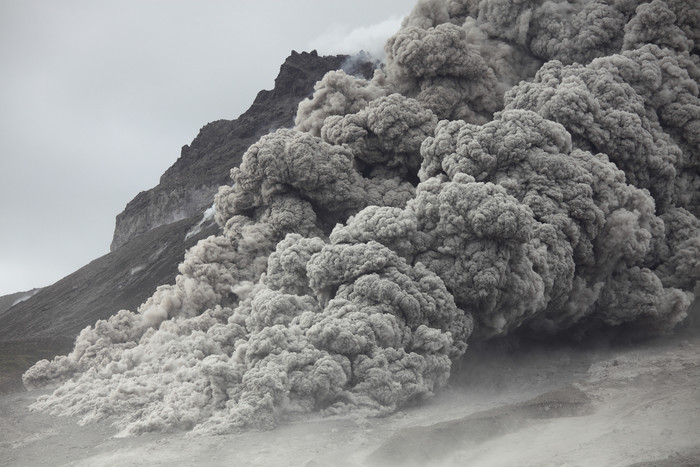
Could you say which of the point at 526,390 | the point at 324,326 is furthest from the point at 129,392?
the point at 526,390

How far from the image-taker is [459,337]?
20.2 m

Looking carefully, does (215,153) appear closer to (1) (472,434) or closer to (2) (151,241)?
(2) (151,241)

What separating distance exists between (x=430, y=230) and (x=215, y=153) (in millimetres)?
54232

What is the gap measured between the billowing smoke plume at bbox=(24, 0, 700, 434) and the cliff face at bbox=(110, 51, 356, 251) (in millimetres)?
38322

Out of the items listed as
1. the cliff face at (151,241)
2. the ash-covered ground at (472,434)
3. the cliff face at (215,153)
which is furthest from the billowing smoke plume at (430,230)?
the cliff face at (215,153)

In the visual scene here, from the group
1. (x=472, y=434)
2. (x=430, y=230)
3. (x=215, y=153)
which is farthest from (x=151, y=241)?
(x=472, y=434)

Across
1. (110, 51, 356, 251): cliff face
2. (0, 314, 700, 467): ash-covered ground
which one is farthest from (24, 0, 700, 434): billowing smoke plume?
(110, 51, 356, 251): cliff face

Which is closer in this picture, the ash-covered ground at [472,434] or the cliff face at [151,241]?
the ash-covered ground at [472,434]

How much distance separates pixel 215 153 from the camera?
73250 mm

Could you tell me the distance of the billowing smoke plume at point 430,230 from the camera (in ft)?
60.1

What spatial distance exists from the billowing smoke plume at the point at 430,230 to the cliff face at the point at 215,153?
3832cm

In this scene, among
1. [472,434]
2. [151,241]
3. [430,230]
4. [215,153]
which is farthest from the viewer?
[215,153]

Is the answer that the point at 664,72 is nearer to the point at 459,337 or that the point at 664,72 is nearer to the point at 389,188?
the point at 389,188

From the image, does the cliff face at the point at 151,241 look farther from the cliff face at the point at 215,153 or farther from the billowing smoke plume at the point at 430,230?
the billowing smoke plume at the point at 430,230
